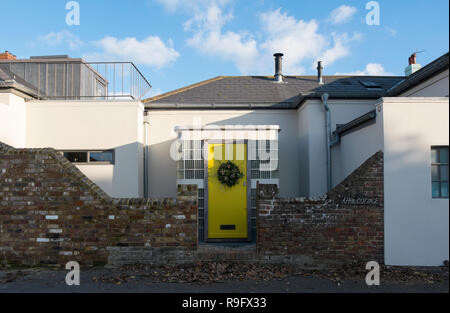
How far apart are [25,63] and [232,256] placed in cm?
1071

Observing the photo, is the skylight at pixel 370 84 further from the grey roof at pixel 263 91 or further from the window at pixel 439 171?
the window at pixel 439 171

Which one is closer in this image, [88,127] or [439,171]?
[439,171]

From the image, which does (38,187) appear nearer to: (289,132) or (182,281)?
(182,281)

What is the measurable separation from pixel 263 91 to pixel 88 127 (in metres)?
5.59

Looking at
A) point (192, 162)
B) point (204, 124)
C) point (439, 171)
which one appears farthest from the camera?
point (204, 124)

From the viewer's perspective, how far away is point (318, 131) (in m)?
9.54

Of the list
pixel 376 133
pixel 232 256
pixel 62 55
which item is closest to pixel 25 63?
pixel 62 55

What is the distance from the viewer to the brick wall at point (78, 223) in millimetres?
6180

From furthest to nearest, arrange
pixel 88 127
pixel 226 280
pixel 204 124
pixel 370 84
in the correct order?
pixel 370 84
pixel 204 124
pixel 88 127
pixel 226 280

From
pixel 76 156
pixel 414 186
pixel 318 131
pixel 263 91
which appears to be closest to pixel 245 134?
pixel 318 131

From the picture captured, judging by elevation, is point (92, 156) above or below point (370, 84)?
below

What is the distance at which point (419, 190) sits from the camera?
6230 millimetres

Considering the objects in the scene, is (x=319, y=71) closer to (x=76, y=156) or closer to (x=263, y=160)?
(x=263, y=160)

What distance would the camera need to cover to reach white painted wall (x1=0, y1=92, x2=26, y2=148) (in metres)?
8.57
